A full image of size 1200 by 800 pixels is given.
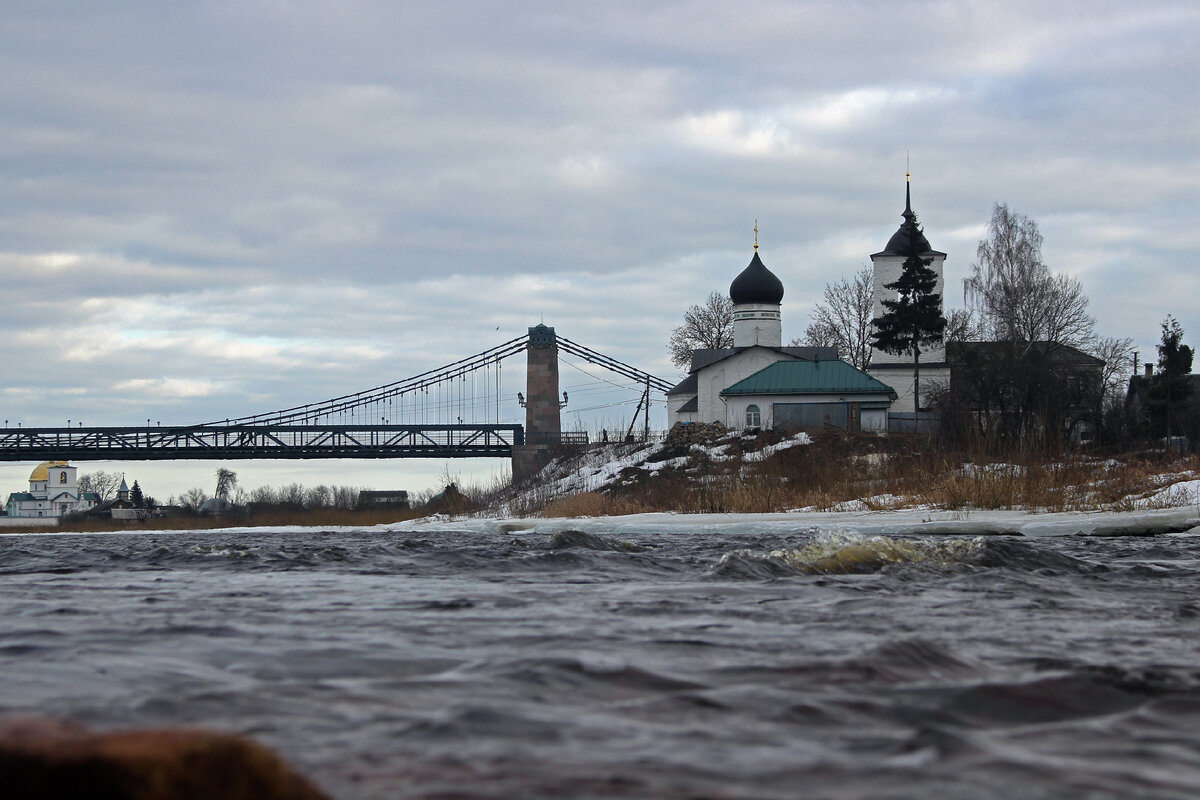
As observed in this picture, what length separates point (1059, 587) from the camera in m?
7.83

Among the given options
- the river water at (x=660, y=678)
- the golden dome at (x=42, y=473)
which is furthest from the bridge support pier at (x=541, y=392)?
the golden dome at (x=42, y=473)

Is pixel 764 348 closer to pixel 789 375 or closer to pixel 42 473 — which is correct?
pixel 789 375

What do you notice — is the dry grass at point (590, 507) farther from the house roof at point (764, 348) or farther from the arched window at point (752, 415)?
the house roof at point (764, 348)

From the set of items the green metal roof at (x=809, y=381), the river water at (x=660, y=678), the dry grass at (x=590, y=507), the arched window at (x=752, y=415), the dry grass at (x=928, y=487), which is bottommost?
the river water at (x=660, y=678)

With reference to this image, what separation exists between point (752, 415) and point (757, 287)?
1367cm

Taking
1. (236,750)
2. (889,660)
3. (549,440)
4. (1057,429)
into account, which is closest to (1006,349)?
(549,440)

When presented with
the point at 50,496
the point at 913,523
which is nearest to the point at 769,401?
the point at 913,523

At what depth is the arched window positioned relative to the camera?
54469 millimetres

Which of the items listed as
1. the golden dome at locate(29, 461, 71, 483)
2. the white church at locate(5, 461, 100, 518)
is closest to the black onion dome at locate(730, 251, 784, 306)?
the white church at locate(5, 461, 100, 518)

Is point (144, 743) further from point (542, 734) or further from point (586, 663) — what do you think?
point (586, 663)

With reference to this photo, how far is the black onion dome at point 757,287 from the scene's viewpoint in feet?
217

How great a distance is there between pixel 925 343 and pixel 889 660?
1991 inches

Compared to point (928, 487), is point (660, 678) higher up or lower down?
lower down

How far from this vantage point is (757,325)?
6556 cm
